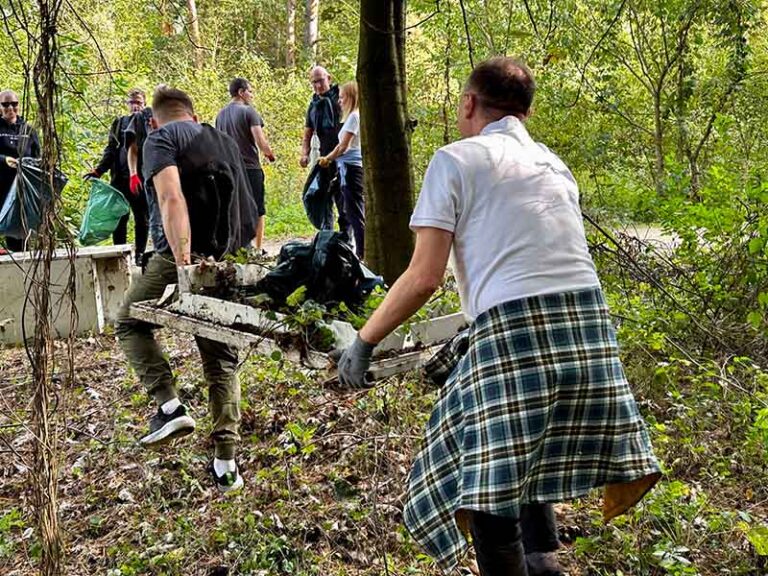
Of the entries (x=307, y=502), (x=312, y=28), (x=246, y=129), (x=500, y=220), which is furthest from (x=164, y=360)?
(x=312, y=28)

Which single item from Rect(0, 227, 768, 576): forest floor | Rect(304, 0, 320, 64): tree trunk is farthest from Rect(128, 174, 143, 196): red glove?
Rect(304, 0, 320, 64): tree trunk

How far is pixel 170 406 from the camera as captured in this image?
13.0 feet

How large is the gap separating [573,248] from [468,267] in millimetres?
321

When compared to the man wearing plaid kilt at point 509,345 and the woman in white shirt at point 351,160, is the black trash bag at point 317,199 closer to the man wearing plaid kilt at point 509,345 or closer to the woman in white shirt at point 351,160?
the woman in white shirt at point 351,160

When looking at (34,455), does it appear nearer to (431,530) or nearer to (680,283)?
(431,530)

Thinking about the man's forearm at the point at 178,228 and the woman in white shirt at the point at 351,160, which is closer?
the man's forearm at the point at 178,228

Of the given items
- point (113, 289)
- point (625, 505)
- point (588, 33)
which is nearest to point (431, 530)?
point (625, 505)

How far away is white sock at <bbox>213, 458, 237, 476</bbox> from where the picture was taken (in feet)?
13.2

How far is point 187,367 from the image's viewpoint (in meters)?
5.74

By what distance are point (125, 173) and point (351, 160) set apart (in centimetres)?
266

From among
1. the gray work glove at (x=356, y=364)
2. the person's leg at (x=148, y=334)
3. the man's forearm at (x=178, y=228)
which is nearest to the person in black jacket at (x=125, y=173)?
the person's leg at (x=148, y=334)

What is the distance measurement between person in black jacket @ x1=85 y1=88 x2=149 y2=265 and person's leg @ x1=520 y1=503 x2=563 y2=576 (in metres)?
6.18

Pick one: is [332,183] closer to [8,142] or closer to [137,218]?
[137,218]

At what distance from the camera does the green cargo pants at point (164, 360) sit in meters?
3.94
